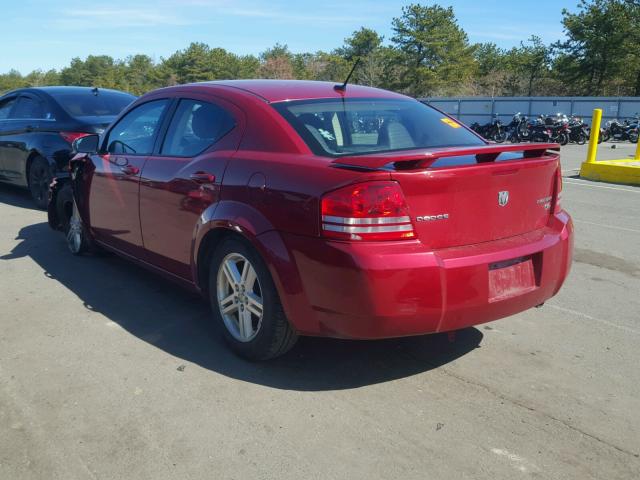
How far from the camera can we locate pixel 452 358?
12.3 ft

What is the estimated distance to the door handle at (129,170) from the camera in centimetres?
457

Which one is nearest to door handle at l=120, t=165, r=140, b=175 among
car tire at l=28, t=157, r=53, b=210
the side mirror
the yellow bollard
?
the side mirror

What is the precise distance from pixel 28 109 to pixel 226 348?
6599 millimetres

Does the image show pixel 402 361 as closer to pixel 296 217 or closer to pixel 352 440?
pixel 352 440

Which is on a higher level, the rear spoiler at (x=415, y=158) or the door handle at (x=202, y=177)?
the rear spoiler at (x=415, y=158)

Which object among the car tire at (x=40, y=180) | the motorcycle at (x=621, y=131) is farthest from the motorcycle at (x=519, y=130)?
the car tire at (x=40, y=180)

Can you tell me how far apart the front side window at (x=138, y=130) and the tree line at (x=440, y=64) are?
4993 cm

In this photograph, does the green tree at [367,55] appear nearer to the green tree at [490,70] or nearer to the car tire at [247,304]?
the green tree at [490,70]

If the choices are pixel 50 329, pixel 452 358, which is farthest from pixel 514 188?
pixel 50 329

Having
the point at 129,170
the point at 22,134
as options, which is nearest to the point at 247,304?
the point at 129,170

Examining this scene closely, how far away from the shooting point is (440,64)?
6125cm

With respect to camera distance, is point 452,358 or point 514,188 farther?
point 452,358

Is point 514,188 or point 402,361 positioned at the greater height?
point 514,188

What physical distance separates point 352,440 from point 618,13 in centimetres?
5197
